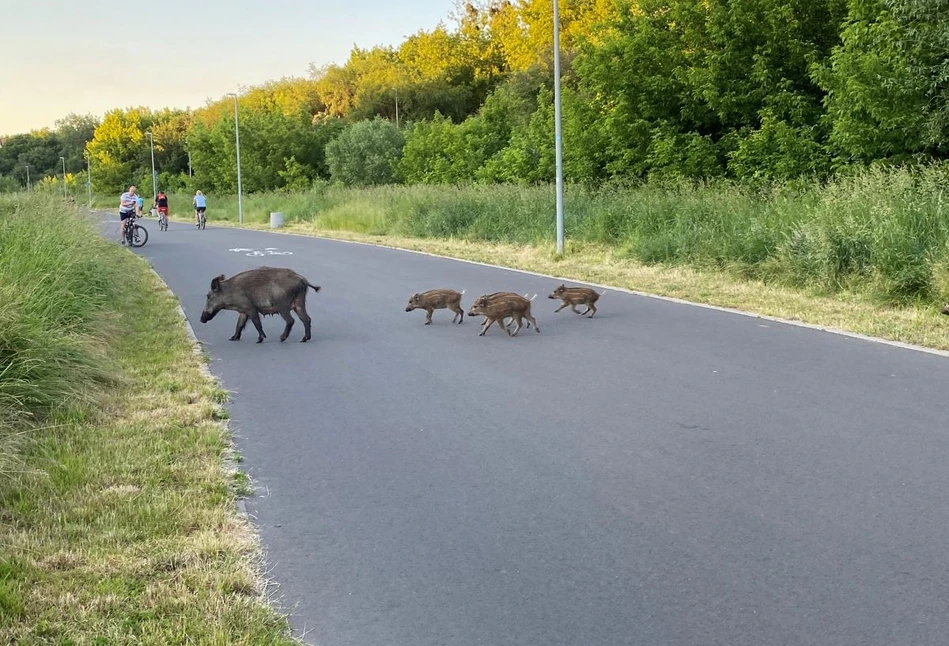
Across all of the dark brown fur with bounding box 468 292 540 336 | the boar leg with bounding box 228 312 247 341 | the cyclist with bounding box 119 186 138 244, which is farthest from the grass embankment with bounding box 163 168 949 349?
the cyclist with bounding box 119 186 138 244

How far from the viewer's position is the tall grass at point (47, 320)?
286 inches

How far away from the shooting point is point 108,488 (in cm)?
562

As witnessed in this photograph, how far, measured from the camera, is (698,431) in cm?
700

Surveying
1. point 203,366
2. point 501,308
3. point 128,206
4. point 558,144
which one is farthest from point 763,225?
point 128,206

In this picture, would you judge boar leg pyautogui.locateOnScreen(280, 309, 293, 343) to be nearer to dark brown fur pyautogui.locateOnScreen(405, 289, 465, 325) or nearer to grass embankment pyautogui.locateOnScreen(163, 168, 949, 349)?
dark brown fur pyautogui.locateOnScreen(405, 289, 465, 325)

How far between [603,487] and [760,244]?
11662 mm

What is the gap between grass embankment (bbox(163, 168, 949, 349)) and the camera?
503 inches

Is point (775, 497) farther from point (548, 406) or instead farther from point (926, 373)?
point (926, 373)

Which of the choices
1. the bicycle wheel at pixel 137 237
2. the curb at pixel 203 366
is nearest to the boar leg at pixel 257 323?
the curb at pixel 203 366

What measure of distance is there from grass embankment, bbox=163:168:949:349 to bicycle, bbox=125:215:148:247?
8246 millimetres

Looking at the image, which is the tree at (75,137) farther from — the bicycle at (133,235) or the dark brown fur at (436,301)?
the dark brown fur at (436,301)

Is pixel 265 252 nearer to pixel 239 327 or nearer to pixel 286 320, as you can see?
pixel 239 327

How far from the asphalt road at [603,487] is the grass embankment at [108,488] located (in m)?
0.31

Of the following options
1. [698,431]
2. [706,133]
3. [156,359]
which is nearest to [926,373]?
[698,431]
